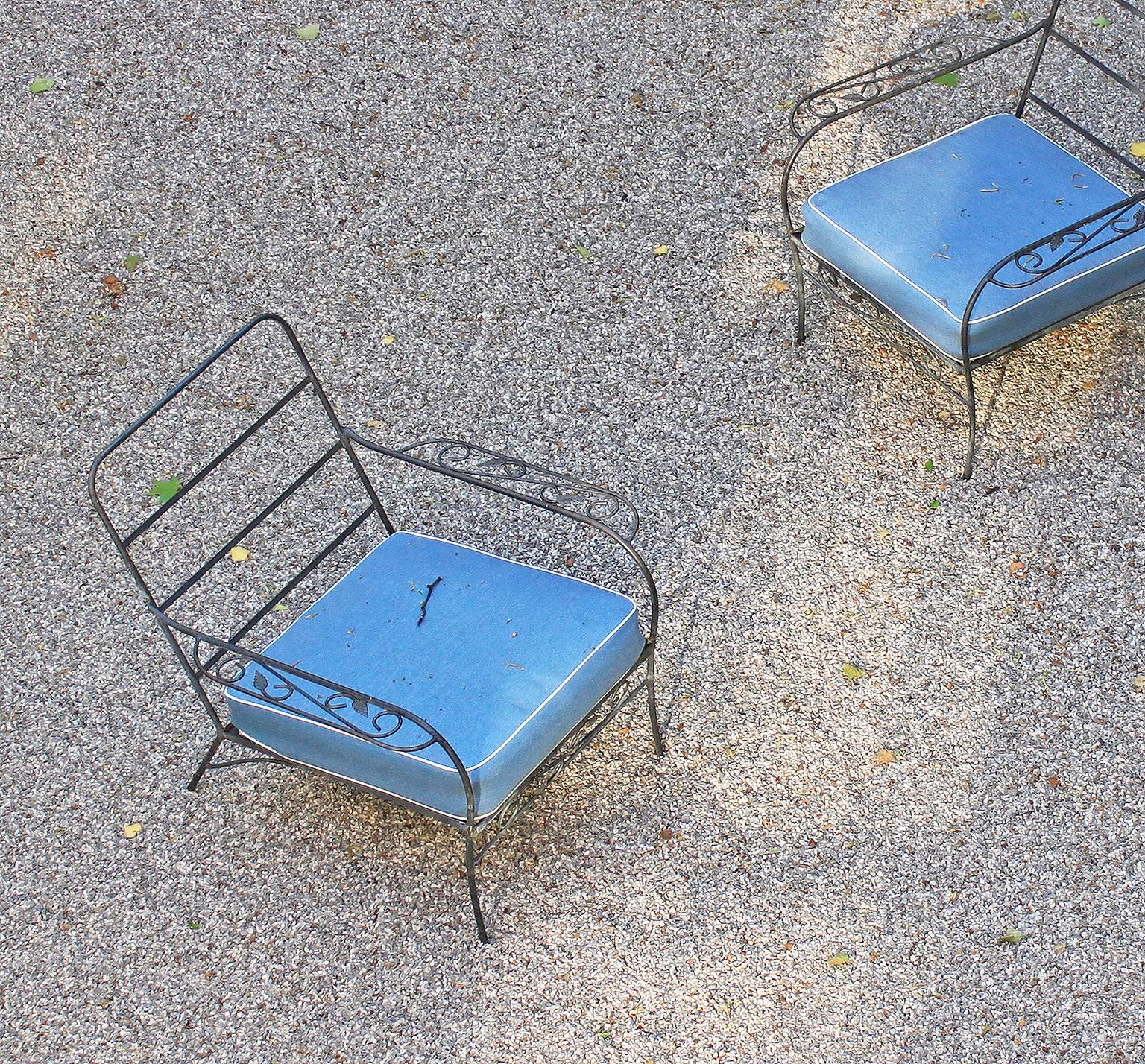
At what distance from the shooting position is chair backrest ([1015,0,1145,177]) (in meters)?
4.41

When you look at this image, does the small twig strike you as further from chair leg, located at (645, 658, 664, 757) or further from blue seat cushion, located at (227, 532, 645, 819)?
chair leg, located at (645, 658, 664, 757)

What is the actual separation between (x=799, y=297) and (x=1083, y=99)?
5.05 feet

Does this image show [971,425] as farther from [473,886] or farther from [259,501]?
[259,501]

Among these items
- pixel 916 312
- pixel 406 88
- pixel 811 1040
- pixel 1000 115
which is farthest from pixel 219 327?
pixel 811 1040

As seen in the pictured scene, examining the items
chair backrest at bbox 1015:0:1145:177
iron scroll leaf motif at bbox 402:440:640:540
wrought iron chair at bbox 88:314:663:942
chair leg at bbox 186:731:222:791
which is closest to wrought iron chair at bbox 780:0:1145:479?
chair backrest at bbox 1015:0:1145:177

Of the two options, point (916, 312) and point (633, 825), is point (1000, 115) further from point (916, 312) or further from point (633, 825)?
point (633, 825)

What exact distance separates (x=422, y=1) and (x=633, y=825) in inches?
143

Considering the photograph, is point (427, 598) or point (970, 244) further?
point (970, 244)

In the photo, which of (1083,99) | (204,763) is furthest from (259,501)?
(1083,99)

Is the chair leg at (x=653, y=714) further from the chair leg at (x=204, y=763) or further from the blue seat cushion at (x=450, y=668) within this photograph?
the chair leg at (x=204, y=763)

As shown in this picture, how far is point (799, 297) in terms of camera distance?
4.26 m

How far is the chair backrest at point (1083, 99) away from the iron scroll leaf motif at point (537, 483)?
1875 millimetres

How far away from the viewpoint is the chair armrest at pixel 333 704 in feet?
9.16

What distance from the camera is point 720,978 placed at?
3086 mm
